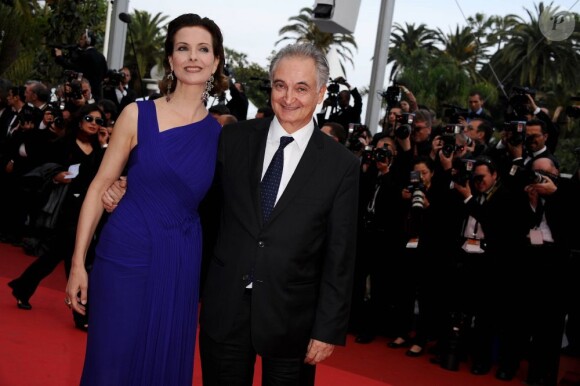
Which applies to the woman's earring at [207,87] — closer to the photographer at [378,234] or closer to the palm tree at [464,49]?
the photographer at [378,234]

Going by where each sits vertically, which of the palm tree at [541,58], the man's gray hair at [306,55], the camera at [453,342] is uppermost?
the palm tree at [541,58]

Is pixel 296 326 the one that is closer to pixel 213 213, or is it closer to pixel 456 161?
Answer: pixel 213 213

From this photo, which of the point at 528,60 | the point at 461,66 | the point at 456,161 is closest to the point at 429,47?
the point at 461,66

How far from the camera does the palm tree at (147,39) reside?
1510 inches

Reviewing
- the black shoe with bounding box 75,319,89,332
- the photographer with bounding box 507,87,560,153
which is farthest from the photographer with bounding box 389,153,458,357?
the black shoe with bounding box 75,319,89,332

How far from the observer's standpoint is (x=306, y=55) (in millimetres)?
2812

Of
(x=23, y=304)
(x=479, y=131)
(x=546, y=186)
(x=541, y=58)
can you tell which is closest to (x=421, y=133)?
(x=479, y=131)

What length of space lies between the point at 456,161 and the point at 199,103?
3.59m

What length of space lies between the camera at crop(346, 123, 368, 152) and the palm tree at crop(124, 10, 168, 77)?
31.3m

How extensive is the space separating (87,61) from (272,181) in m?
7.77

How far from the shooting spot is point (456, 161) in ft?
20.5

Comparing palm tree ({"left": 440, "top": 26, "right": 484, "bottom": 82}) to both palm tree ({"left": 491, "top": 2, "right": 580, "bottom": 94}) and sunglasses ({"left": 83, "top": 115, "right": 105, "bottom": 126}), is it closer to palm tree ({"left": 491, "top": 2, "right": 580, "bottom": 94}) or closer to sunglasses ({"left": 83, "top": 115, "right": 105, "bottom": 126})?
palm tree ({"left": 491, "top": 2, "right": 580, "bottom": 94})

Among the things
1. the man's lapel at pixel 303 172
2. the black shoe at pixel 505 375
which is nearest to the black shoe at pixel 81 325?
the black shoe at pixel 505 375

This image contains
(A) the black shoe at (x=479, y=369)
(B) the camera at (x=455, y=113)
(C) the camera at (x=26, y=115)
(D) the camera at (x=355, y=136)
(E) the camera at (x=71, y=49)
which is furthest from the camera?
(E) the camera at (x=71, y=49)
